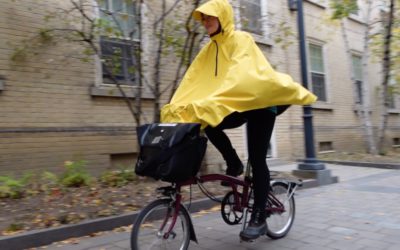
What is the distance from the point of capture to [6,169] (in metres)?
7.14

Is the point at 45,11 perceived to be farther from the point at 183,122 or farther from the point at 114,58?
the point at 183,122

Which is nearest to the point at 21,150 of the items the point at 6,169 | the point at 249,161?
the point at 6,169

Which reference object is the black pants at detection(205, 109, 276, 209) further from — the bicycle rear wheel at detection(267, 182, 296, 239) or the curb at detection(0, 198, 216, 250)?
the curb at detection(0, 198, 216, 250)

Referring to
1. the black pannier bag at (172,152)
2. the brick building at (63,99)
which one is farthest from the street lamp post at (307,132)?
the black pannier bag at (172,152)

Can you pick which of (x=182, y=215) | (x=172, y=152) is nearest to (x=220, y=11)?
(x=172, y=152)

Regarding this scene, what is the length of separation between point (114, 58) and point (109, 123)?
1633 mm

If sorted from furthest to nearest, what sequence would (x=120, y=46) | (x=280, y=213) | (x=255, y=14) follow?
(x=255, y=14) → (x=120, y=46) → (x=280, y=213)

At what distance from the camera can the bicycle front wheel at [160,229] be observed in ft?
11.5

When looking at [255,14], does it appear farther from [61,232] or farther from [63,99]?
[61,232]

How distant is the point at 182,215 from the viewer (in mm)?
3781

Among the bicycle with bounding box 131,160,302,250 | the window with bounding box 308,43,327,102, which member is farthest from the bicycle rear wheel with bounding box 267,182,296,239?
the window with bounding box 308,43,327,102

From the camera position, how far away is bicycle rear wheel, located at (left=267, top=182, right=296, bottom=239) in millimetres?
4535

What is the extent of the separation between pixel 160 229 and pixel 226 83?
1309 millimetres

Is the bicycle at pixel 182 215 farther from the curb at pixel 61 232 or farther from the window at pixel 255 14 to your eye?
the window at pixel 255 14
